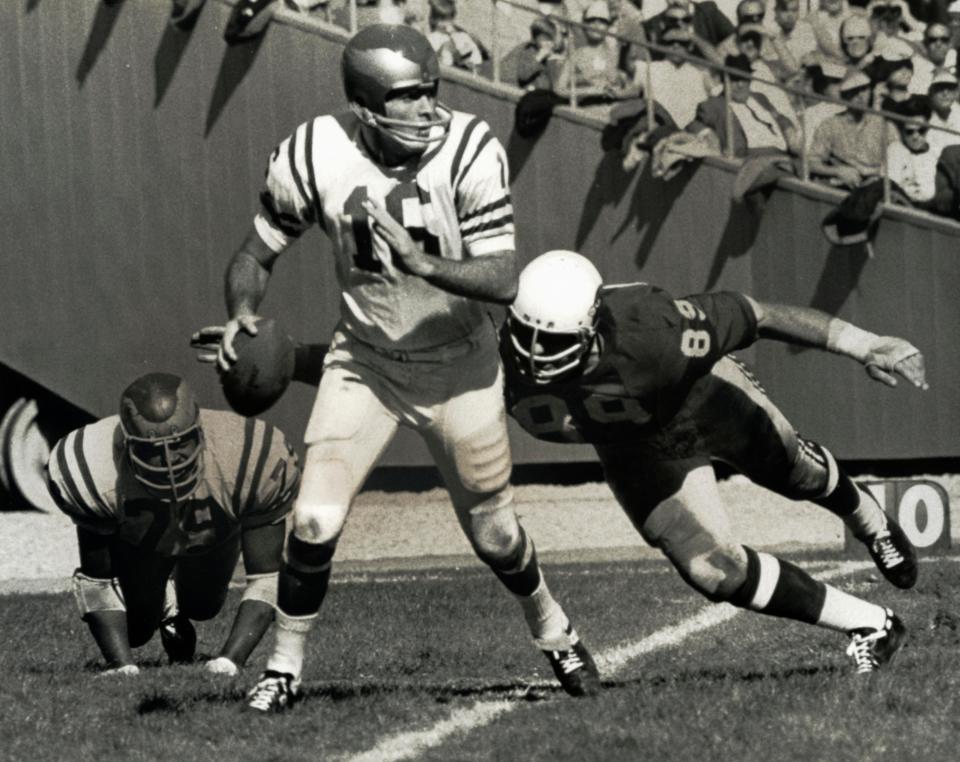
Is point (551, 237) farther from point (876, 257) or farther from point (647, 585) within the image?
point (647, 585)

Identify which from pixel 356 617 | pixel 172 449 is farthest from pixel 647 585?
pixel 172 449

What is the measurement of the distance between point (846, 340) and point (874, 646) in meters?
1.03

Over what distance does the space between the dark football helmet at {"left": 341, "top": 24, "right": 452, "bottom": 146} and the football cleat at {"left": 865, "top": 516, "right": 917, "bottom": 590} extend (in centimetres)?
270

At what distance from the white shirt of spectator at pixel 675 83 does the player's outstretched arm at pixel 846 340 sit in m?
6.98

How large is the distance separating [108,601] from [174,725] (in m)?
2.00

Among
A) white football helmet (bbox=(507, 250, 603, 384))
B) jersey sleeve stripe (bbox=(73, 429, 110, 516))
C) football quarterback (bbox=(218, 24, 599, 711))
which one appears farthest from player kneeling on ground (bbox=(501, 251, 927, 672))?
jersey sleeve stripe (bbox=(73, 429, 110, 516))

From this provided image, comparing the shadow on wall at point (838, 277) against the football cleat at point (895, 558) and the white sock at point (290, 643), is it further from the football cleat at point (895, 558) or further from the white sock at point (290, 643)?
the white sock at point (290, 643)

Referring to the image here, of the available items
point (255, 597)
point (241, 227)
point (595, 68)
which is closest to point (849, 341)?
point (255, 597)

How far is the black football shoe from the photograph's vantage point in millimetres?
6609

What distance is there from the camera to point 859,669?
263 inches

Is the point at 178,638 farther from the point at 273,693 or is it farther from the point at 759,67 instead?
the point at 759,67

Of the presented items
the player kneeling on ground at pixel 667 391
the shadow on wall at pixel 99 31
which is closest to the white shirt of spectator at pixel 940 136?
the shadow on wall at pixel 99 31

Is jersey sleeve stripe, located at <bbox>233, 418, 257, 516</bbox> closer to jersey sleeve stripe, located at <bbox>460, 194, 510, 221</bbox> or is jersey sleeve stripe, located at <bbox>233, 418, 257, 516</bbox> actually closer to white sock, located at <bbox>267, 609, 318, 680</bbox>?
white sock, located at <bbox>267, 609, 318, 680</bbox>

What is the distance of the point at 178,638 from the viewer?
8367 millimetres
